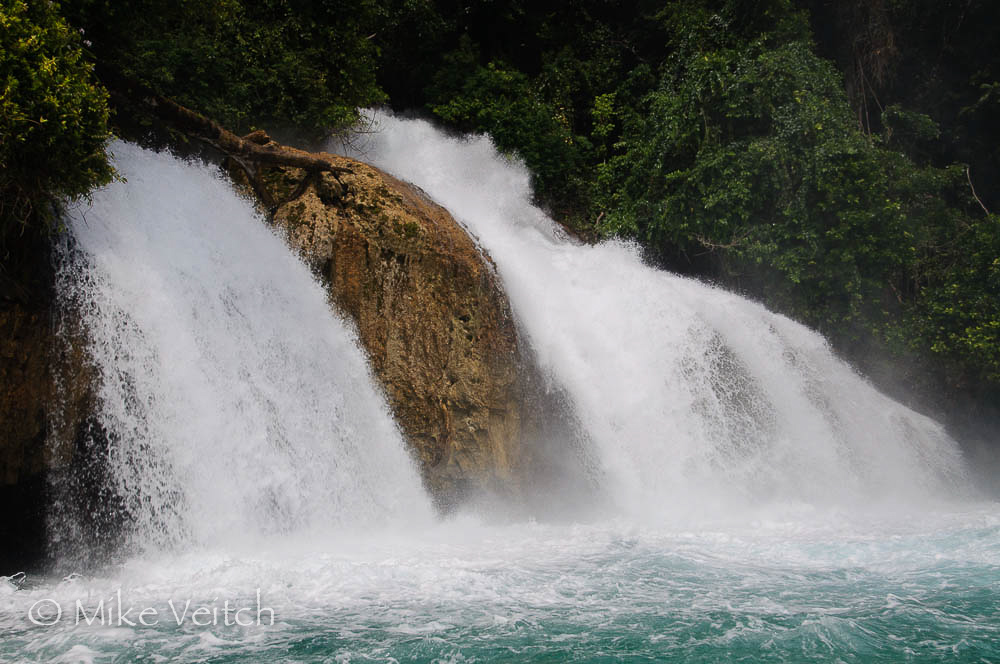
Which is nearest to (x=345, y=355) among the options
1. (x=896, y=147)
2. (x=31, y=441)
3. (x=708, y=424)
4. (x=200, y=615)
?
(x=31, y=441)

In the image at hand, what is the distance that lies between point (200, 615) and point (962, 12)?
70.9 ft

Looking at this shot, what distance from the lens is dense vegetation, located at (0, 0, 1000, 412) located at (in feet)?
46.4

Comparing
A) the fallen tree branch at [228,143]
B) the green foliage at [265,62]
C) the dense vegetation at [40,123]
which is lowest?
the dense vegetation at [40,123]

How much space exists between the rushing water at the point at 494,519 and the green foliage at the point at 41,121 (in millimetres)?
808

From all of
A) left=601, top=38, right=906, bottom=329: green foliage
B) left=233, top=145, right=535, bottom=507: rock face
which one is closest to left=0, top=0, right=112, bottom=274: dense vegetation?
left=233, top=145, right=535, bottom=507: rock face

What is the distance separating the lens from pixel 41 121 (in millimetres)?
6730

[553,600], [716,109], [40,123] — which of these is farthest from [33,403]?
[716,109]

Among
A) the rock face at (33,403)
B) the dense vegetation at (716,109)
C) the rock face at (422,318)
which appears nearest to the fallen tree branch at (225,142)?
the rock face at (422,318)

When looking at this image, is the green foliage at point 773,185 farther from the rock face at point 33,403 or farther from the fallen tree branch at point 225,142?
the rock face at point 33,403

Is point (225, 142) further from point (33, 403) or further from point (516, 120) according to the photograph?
point (516, 120)

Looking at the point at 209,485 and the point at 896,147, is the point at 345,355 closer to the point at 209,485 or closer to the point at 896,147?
the point at 209,485

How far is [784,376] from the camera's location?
41.8ft

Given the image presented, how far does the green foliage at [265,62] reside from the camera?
13000 millimetres

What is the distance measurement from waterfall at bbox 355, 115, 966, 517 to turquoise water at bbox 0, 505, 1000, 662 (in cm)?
224
